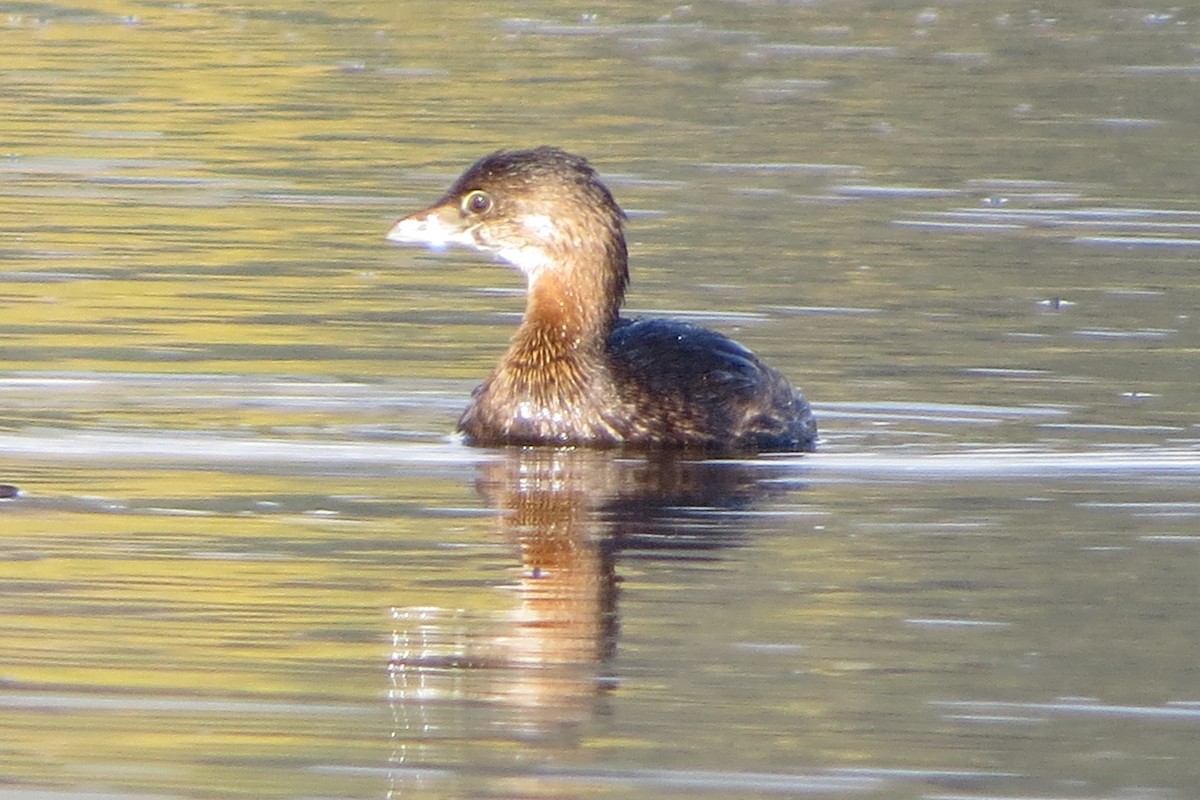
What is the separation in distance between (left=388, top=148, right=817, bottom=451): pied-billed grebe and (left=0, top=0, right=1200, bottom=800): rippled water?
25 cm

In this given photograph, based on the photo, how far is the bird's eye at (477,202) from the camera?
11.7 metres

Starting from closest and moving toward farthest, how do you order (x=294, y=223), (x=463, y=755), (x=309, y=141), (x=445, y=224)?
(x=463, y=755)
(x=445, y=224)
(x=294, y=223)
(x=309, y=141)

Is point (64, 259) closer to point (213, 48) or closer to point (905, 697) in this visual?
point (905, 697)

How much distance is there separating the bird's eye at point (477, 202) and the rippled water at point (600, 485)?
Answer: 30.3 inches

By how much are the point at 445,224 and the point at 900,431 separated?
207 centimetres

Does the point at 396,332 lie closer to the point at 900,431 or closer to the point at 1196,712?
the point at 900,431

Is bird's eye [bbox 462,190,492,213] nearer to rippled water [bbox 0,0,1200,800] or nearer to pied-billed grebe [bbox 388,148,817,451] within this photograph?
pied-billed grebe [bbox 388,148,817,451]

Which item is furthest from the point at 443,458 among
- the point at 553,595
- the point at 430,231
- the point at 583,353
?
the point at 553,595

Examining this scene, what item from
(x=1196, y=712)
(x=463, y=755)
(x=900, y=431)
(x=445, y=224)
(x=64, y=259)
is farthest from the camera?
(x=64, y=259)

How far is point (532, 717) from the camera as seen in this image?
657cm

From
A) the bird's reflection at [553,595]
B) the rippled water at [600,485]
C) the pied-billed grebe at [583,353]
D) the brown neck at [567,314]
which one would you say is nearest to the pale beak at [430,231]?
the pied-billed grebe at [583,353]

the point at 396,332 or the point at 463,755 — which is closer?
the point at 463,755

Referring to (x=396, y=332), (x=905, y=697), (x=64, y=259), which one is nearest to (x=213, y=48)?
(x=64, y=259)

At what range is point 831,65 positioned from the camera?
2784cm
